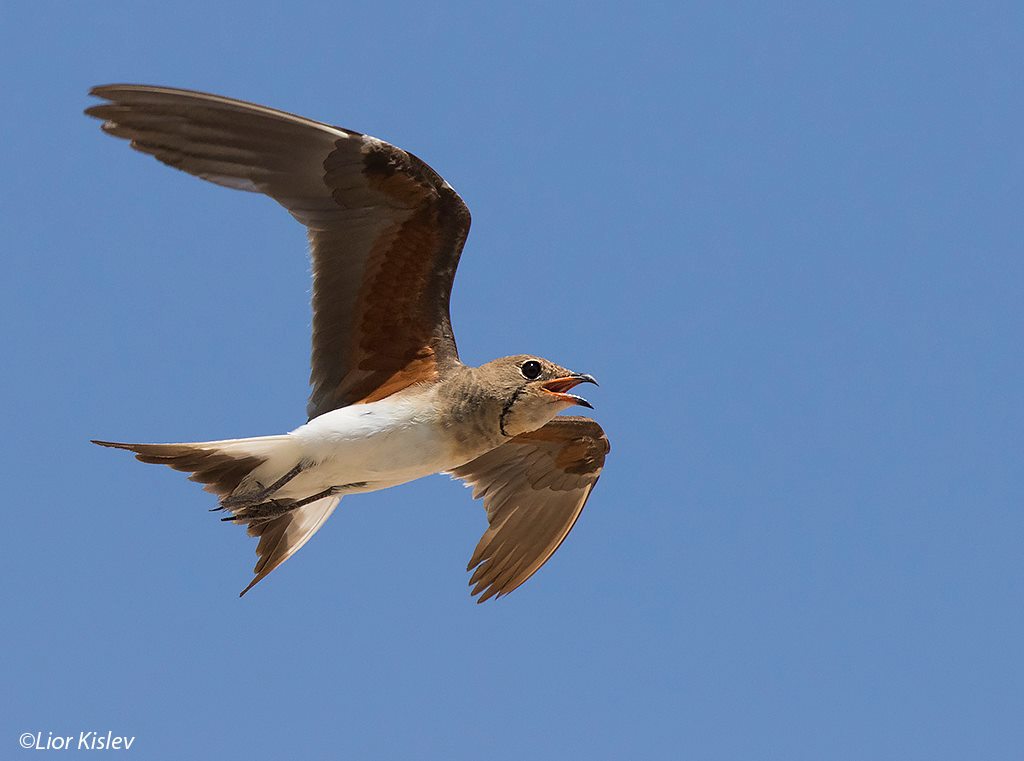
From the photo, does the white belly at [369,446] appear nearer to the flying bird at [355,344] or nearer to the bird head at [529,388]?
the flying bird at [355,344]

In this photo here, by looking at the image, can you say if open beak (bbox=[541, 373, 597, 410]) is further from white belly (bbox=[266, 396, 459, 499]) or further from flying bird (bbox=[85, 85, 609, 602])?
white belly (bbox=[266, 396, 459, 499])

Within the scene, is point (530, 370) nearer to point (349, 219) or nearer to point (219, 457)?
point (349, 219)

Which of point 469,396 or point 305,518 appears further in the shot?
point 305,518

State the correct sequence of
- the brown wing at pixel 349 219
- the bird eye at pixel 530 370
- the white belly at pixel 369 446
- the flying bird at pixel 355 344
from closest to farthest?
the brown wing at pixel 349 219, the flying bird at pixel 355 344, the white belly at pixel 369 446, the bird eye at pixel 530 370

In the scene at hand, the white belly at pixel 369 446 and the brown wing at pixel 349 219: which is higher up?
the brown wing at pixel 349 219

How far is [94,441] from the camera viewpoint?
27.9 feet

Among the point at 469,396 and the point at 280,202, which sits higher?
the point at 280,202

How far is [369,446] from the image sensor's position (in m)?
9.36

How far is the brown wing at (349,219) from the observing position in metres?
8.90

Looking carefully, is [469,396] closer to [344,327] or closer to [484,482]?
[344,327]

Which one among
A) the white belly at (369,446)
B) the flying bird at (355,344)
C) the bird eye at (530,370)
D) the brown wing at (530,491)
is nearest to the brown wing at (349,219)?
the flying bird at (355,344)

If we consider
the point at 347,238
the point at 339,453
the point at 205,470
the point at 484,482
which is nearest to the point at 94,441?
the point at 205,470

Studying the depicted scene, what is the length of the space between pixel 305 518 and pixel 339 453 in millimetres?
1115

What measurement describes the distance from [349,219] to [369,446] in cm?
148
